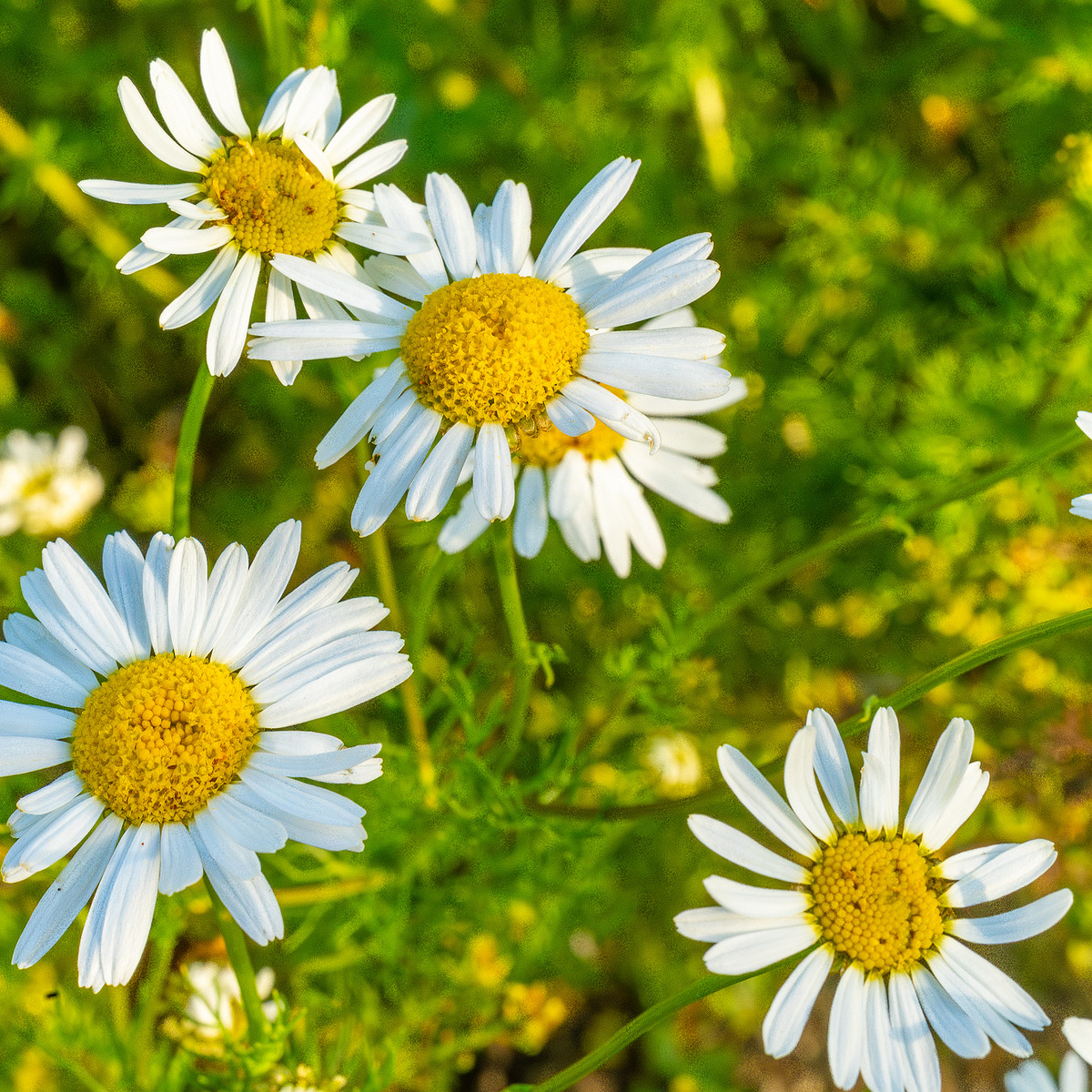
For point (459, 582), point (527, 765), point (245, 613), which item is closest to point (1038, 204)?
point (459, 582)

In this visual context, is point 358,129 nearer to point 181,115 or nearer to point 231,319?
point 181,115

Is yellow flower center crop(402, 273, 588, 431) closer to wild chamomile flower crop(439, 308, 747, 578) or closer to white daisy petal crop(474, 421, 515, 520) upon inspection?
white daisy petal crop(474, 421, 515, 520)

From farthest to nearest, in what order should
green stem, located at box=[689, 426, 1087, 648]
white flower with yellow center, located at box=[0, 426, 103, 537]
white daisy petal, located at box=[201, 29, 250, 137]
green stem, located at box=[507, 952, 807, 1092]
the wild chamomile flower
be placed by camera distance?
white flower with yellow center, located at box=[0, 426, 103, 537]
the wild chamomile flower
green stem, located at box=[689, 426, 1087, 648]
white daisy petal, located at box=[201, 29, 250, 137]
green stem, located at box=[507, 952, 807, 1092]

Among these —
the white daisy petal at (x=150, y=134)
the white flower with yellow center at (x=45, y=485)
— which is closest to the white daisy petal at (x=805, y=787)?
the white daisy petal at (x=150, y=134)

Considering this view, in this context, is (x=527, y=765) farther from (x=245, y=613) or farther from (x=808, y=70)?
(x=808, y=70)

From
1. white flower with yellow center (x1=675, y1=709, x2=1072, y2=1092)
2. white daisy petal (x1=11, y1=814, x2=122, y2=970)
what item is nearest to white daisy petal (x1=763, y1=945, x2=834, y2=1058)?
white flower with yellow center (x1=675, y1=709, x2=1072, y2=1092)

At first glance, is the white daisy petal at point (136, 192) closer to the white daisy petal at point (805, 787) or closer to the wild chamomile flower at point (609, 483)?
the wild chamomile flower at point (609, 483)

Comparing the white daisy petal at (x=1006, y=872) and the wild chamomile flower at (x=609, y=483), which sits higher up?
the wild chamomile flower at (x=609, y=483)
